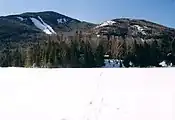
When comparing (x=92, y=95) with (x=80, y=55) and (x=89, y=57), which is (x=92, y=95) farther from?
(x=80, y=55)

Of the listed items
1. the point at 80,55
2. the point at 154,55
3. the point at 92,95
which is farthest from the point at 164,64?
the point at 92,95

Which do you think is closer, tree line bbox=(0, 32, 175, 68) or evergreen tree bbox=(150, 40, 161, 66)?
tree line bbox=(0, 32, 175, 68)

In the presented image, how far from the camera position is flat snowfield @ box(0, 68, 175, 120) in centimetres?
577

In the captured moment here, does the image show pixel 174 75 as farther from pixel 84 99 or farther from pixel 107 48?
pixel 107 48

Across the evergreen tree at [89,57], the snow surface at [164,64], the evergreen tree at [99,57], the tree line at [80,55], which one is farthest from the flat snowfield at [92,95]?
the snow surface at [164,64]

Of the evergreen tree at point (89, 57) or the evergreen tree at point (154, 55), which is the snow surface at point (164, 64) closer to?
the evergreen tree at point (154, 55)

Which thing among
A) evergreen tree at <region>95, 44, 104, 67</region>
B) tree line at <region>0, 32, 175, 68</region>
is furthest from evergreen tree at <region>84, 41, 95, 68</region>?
evergreen tree at <region>95, 44, 104, 67</region>

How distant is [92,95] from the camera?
6699 mm

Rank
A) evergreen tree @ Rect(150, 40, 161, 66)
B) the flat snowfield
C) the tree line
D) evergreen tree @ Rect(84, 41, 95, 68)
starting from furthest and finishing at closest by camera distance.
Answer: evergreen tree @ Rect(150, 40, 161, 66) → evergreen tree @ Rect(84, 41, 95, 68) → the tree line → the flat snowfield

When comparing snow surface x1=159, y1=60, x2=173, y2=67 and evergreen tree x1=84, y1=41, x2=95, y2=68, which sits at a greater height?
evergreen tree x1=84, y1=41, x2=95, y2=68

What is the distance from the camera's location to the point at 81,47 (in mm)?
91062

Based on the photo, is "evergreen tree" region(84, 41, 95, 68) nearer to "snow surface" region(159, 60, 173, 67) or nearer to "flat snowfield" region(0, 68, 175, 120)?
"snow surface" region(159, 60, 173, 67)

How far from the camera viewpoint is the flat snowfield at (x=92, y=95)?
5770mm

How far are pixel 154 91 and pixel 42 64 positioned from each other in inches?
3057
